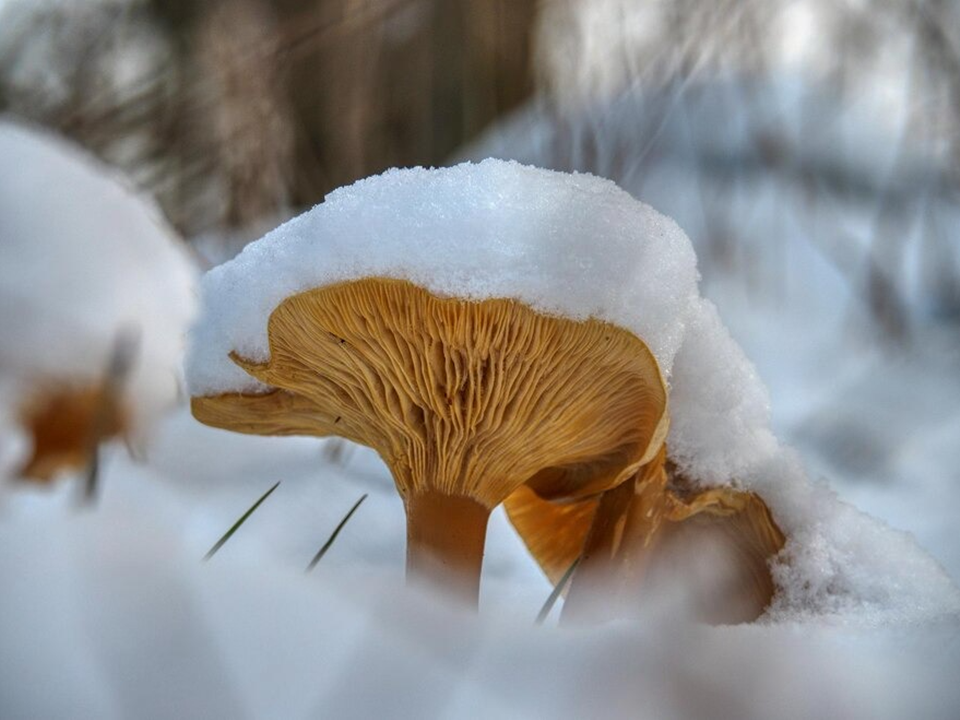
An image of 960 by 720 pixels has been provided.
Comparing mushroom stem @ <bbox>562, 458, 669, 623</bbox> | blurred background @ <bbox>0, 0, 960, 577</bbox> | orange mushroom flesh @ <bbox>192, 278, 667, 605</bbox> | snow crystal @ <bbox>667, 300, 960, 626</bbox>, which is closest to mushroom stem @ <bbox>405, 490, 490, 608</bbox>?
orange mushroom flesh @ <bbox>192, 278, 667, 605</bbox>

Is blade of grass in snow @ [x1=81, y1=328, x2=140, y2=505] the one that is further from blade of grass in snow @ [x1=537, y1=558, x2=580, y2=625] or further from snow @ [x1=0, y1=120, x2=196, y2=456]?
blade of grass in snow @ [x1=537, y1=558, x2=580, y2=625]

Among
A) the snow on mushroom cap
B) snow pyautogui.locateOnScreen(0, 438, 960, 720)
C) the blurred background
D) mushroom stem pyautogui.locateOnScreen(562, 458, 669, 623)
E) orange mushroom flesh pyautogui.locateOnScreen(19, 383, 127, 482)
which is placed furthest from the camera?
the blurred background

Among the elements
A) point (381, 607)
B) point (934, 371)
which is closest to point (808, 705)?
point (381, 607)

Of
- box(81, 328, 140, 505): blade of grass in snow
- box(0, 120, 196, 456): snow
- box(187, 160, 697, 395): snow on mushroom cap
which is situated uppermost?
box(187, 160, 697, 395): snow on mushroom cap

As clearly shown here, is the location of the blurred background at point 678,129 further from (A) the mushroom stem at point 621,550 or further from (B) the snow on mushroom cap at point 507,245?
(B) the snow on mushroom cap at point 507,245

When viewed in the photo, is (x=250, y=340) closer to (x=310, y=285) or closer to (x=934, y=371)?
(x=310, y=285)

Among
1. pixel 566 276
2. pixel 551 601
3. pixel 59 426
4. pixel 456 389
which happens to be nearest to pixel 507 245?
pixel 566 276

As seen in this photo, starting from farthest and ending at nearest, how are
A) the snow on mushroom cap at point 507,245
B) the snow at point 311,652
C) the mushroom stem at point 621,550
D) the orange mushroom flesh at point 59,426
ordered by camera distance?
the mushroom stem at point 621,550
the orange mushroom flesh at point 59,426
the snow on mushroom cap at point 507,245
the snow at point 311,652

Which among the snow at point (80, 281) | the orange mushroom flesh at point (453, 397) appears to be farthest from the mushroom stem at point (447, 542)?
the snow at point (80, 281)
